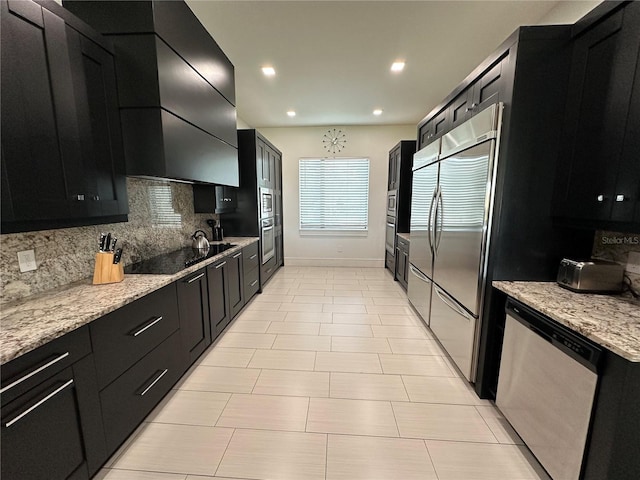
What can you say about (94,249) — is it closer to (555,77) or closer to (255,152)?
(255,152)

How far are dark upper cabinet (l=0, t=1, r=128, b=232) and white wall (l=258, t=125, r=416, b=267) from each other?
13.0 ft

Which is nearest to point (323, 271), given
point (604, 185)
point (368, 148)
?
point (368, 148)

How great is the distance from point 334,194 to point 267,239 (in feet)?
6.43

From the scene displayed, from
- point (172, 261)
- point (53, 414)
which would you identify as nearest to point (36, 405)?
point (53, 414)

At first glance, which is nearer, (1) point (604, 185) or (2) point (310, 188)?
(1) point (604, 185)

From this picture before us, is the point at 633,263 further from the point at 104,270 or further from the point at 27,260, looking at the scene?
the point at 27,260

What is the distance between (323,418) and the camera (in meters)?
1.71

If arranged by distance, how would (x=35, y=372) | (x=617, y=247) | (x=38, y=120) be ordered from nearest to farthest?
(x=35, y=372), (x=38, y=120), (x=617, y=247)

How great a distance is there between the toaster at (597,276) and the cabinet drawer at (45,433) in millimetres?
2638

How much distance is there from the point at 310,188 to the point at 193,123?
3482 millimetres

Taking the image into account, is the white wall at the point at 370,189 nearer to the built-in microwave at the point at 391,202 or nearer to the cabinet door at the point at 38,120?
Answer: the built-in microwave at the point at 391,202

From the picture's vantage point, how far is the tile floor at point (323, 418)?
1.40 m

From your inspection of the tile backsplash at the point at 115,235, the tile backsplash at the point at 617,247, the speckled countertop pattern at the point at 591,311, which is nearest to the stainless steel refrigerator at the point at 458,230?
the speckled countertop pattern at the point at 591,311

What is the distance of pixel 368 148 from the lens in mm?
5371
